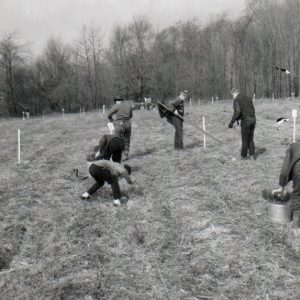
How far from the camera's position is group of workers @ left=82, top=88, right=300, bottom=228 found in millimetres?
6984

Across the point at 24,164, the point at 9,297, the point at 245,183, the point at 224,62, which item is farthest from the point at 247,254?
the point at 224,62

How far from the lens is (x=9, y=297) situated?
488cm

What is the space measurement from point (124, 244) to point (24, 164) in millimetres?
8123

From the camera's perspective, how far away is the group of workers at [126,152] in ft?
22.9

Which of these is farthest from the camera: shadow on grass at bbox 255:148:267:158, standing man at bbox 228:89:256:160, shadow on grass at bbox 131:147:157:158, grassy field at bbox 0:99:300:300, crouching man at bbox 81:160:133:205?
shadow on grass at bbox 131:147:157:158

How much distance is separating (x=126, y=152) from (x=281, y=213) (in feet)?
21.8

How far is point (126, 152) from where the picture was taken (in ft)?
→ 42.5

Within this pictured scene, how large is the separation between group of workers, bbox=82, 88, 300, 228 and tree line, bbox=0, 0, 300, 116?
46304 millimetres

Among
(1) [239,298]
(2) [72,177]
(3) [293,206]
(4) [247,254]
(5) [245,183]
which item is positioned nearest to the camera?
(1) [239,298]

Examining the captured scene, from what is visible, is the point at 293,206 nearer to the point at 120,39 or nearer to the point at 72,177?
the point at 72,177

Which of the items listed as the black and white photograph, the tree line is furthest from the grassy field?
the tree line

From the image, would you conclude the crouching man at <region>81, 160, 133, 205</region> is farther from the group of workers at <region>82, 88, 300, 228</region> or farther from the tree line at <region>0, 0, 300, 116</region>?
the tree line at <region>0, 0, 300, 116</region>

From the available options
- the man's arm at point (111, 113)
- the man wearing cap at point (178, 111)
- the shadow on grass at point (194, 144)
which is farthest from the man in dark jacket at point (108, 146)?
the shadow on grass at point (194, 144)

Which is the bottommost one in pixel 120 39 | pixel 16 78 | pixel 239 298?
pixel 239 298
